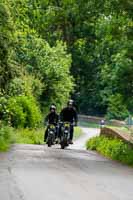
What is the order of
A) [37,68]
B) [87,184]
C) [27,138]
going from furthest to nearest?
1. [37,68]
2. [27,138]
3. [87,184]

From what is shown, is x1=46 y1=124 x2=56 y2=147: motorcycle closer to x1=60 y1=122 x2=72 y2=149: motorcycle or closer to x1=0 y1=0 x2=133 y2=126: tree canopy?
x1=60 y1=122 x2=72 y2=149: motorcycle

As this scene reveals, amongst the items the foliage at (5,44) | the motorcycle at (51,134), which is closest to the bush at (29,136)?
the motorcycle at (51,134)

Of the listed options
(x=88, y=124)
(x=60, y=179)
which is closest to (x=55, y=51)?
(x=88, y=124)

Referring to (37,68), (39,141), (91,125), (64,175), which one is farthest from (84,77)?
(64,175)

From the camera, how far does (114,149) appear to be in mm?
23281

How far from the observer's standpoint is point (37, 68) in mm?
42469

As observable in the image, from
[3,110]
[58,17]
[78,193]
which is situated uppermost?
[58,17]

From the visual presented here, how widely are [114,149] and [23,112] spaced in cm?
1365

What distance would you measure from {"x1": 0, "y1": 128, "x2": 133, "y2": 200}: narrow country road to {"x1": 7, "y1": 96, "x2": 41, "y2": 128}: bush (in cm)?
1434

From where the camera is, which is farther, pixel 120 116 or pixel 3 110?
pixel 120 116

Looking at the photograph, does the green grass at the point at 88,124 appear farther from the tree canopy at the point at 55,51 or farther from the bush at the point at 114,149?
the bush at the point at 114,149

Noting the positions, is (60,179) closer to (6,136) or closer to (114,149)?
(114,149)

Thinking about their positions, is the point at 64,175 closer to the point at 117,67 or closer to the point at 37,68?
the point at 117,67

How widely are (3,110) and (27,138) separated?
20.5 feet
